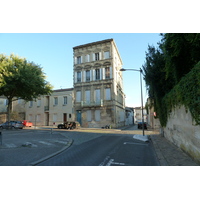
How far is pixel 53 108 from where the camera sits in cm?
3192

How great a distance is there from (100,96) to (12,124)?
1509cm

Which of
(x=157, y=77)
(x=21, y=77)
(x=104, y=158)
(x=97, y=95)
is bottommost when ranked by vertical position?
(x=104, y=158)

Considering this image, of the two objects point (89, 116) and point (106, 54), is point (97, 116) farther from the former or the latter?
point (106, 54)

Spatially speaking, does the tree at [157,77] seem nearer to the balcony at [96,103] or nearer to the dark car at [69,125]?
the balcony at [96,103]

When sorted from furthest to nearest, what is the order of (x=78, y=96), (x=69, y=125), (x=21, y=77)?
(x=78, y=96), (x=69, y=125), (x=21, y=77)

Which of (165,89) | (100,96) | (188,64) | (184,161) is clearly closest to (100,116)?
(100,96)

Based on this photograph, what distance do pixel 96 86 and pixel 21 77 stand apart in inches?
522

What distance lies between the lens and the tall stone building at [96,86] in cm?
2702

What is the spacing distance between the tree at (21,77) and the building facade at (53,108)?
910 centimetres

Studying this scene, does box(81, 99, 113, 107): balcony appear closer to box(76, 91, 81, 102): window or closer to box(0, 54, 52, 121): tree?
box(76, 91, 81, 102): window

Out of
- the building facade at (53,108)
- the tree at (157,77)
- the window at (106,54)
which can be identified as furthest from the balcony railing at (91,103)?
the tree at (157,77)

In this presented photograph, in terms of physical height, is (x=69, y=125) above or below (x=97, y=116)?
below

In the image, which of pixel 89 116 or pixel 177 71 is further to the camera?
pixel 89 116

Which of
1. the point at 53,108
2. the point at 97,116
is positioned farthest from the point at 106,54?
the point at 53,108
